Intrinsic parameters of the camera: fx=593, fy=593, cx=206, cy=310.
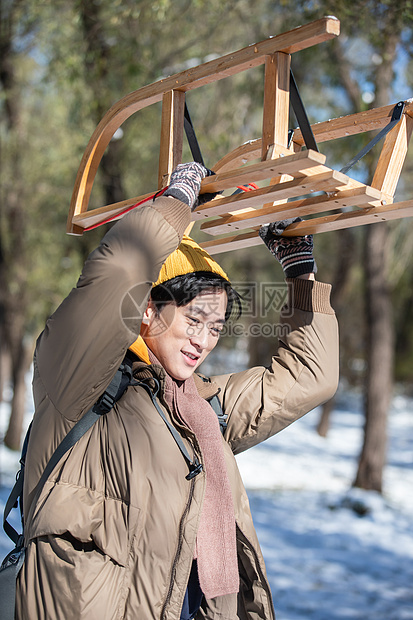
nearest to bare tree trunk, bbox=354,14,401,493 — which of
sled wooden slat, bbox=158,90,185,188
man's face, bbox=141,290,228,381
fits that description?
sled wooden slat, bbox=158,90,185,188

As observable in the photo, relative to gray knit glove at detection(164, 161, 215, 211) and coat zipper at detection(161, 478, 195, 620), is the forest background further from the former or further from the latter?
coat zipper at detection(161, 478, 195, 620)

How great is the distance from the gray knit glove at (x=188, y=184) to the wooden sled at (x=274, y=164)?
3cm

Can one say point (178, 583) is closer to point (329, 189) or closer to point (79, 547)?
point (79, 547)

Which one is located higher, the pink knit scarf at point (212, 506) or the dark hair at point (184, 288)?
the dark hair at point (184, 288)

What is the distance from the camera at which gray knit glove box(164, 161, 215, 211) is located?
136 cm

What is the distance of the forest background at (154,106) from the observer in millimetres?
5305

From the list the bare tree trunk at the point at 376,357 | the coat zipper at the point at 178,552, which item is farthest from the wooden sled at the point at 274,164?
the bare tree trunk at the point at 376,357

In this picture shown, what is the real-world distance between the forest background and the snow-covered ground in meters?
0.78

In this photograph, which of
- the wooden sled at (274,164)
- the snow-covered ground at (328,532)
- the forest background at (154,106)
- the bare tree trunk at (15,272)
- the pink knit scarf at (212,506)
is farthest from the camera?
the bare tree trunk at (15,272)

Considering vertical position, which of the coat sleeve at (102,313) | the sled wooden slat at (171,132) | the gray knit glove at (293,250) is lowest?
the coat sleeve at (102,313)

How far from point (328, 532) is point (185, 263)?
482 centimetres

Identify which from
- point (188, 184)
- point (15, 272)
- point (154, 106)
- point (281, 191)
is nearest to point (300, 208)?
point (281, 191)

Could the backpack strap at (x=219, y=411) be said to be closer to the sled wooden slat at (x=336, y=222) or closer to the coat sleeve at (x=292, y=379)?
the coat sleeve at (x=292, y=379)

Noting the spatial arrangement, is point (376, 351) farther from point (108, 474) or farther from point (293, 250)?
point (108, 474)
